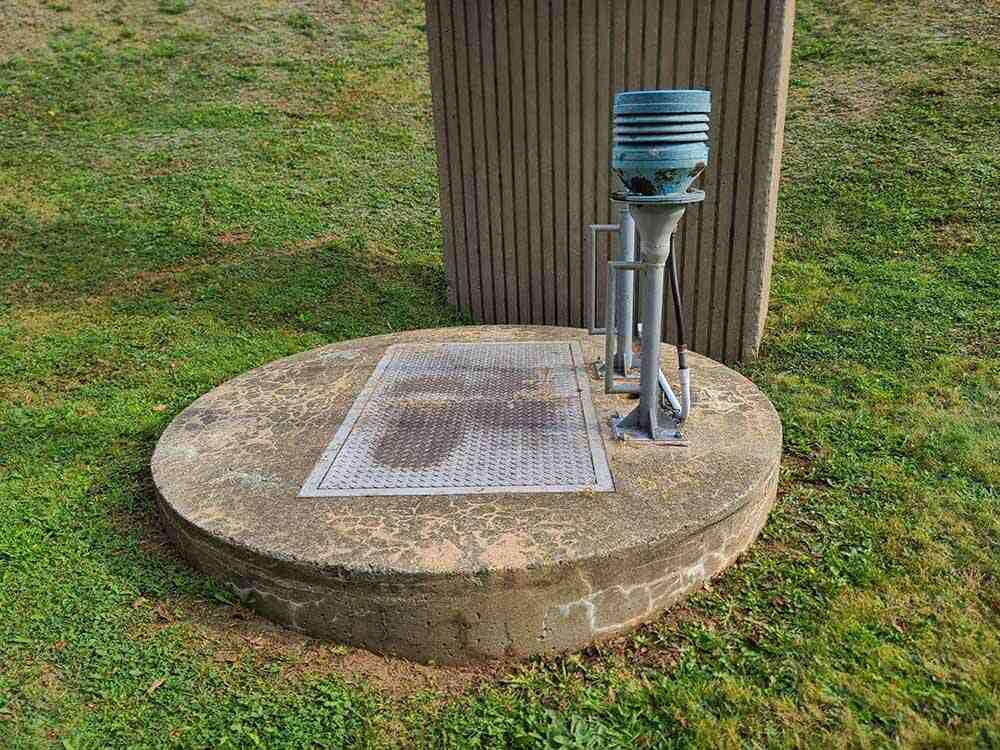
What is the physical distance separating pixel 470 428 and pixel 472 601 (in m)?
1.11

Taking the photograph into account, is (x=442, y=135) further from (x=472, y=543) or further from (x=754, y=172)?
(x=472, y=543)

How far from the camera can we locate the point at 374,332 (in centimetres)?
575

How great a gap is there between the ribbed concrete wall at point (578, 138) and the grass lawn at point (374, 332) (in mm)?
574

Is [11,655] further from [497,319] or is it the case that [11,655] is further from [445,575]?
[497,319]

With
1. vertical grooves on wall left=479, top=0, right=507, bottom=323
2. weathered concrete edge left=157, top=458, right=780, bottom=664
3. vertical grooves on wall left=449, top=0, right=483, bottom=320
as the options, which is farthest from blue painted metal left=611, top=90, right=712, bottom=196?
vertical grooves on wall left=449, top=0, right=483, bottom=320

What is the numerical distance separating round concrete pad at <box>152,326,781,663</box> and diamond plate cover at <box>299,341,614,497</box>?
0.09 m

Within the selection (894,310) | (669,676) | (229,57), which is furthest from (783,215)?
(229,57)

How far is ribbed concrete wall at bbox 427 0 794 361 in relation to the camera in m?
4.48

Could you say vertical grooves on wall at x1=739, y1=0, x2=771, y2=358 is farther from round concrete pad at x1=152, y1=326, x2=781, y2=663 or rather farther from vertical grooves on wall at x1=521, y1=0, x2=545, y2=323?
round concrete pad at x1=152, y1=326, x2=781, y2=663

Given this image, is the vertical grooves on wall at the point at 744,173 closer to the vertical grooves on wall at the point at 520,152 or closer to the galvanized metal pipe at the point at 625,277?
the galvanized metal pipe at the point at 625,277

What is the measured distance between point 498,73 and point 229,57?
7.15 meters

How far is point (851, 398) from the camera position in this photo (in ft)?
14.7

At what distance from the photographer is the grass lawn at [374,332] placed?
98.7 inches

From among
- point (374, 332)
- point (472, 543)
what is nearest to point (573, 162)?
point (374, 332)
